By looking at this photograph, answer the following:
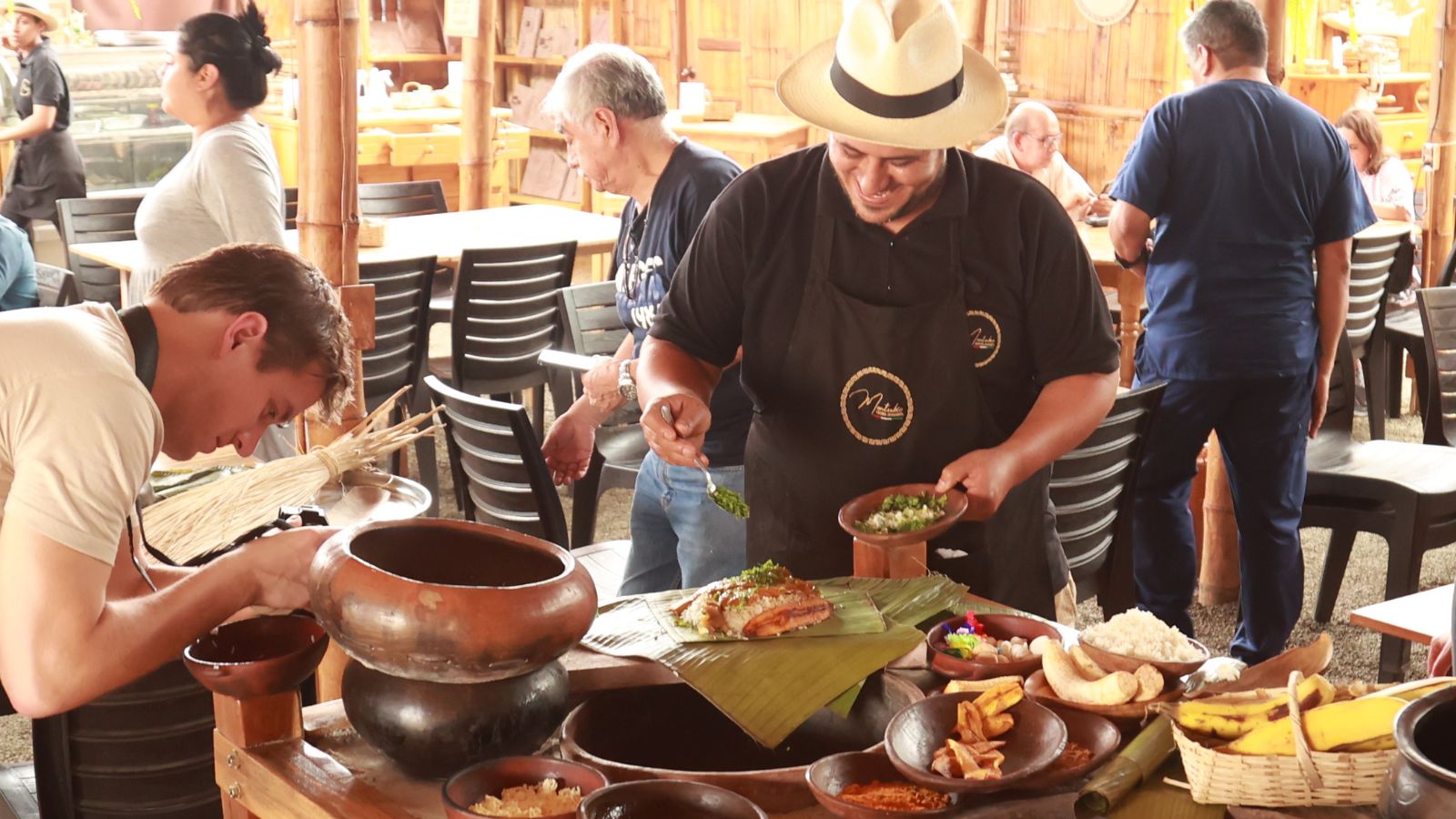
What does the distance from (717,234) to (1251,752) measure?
1361mm

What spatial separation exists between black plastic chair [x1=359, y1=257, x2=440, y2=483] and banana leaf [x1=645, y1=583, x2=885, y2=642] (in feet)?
11.2

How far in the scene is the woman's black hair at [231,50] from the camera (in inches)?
172

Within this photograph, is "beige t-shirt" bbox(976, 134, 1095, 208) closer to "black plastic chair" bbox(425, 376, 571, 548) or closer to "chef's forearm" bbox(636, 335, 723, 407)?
"black plastic chair" bbox(425, 376, 571, 548)

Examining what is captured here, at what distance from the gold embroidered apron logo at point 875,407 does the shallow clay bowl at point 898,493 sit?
0.13 meters

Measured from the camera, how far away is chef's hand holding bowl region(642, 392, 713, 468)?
8.27 feet

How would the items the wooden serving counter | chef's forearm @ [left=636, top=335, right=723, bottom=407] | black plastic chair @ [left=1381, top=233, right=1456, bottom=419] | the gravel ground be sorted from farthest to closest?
1. the wooden serving counter
2. black plastic chair @ [left=1381, top=233, right=1456, bottom=419]
3. the gravel ground
4. chef's forearm @ [left=636, top=335, right=723, bottom=407]

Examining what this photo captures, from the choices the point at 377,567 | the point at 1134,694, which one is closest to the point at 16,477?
the point at 377,567

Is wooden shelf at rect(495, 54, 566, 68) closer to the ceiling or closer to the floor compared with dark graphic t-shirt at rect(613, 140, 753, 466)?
closer to the ceiling

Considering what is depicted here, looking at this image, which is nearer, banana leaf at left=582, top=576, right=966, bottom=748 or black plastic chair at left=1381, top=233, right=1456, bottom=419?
banana leaf at left=582, top=576, right=966, bottom=748

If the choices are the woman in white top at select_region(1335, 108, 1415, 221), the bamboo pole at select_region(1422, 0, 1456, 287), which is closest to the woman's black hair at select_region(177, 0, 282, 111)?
the woman in white top at select_region(1335, 108, 1415, 221)

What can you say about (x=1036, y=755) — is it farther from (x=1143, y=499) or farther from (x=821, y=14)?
→ (x=821, y=14)

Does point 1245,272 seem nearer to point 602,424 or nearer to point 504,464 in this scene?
point 602,424

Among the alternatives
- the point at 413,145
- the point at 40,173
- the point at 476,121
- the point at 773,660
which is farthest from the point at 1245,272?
the point at 40,173

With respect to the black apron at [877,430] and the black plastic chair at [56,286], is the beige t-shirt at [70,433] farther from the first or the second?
the black plastic chair at [56,286]
